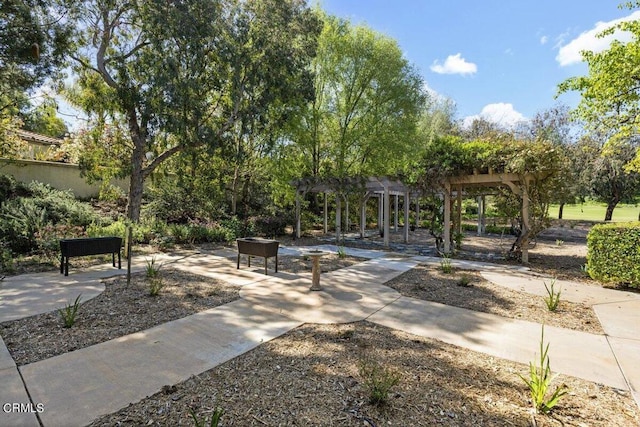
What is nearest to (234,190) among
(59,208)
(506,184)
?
(59,208)

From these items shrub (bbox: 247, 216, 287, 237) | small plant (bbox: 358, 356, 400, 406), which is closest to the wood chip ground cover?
small plant (bbox: 358, 356, 400, 406)

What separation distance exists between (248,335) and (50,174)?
14661 millimetres

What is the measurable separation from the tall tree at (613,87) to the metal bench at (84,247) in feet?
40.8

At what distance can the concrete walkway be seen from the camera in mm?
2389

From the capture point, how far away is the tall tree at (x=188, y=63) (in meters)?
9.82

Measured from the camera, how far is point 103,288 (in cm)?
519

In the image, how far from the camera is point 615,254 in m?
5.99

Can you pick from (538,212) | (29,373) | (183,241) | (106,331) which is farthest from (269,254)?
(538,212)

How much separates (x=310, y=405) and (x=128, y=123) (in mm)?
12441

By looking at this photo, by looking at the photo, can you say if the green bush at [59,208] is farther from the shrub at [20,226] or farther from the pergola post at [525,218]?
the pergola post at [525,218]

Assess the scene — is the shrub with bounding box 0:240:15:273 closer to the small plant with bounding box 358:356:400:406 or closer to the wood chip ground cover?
the wood chip ground cover

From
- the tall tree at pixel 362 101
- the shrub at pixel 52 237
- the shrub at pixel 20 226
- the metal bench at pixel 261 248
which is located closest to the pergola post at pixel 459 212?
the tall tree at pixel 362 101

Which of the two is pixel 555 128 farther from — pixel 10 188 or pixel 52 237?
pixel 10 188

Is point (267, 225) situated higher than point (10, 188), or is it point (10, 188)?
point (10, 188)
